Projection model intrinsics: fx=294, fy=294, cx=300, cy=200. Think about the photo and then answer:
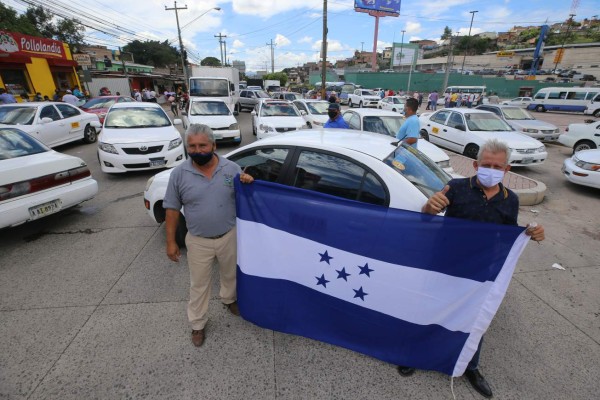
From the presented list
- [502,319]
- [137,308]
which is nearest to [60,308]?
[137,308]

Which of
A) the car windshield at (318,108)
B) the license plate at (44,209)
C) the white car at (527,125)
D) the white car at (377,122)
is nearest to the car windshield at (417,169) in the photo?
the white car at (377,122)

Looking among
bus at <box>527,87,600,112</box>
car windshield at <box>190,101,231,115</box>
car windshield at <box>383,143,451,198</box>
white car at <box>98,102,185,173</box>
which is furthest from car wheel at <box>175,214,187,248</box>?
bus at <box>527,87,600,112</box>

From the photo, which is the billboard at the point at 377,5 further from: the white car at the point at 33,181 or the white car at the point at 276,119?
the white car at the point at 33,181

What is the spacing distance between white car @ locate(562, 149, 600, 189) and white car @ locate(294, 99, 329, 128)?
7.09 meters

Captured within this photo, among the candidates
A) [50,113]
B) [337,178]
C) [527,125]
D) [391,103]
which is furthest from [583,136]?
[391,103]

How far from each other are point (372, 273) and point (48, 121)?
10.6m

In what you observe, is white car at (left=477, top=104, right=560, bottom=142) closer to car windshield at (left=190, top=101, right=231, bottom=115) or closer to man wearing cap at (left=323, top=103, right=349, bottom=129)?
man wearing cap at (left=323, top=103, right=349, bottom=129)

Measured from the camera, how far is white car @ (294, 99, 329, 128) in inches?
437

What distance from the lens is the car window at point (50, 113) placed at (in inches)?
347

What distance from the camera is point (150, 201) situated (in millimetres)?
4027

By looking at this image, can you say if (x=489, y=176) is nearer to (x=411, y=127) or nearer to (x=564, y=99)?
(x=411, y=127)

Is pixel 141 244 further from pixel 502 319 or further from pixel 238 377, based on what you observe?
pixel 502 319

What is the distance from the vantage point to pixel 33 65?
61.4 feet

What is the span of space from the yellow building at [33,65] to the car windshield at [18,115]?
37.9 feet
